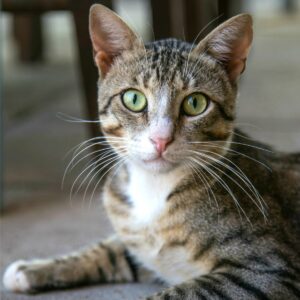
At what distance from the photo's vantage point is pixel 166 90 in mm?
1996

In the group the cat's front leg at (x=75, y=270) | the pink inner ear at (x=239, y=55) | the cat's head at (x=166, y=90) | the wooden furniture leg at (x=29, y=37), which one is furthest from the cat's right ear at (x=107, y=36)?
the wooden furniture leg at (x=29, y=37)

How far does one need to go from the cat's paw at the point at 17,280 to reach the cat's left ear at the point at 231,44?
90 centimetres

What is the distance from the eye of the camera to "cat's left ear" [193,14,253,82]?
6.80ft

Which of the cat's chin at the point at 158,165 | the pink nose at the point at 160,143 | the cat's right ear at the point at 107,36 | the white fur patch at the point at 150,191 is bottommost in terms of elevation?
the white fur patch at the point at 150,191

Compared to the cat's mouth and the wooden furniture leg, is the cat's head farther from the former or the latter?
the wooden furniture leg

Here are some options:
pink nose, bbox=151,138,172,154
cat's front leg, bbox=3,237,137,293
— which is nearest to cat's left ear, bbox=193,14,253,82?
pink nose, bbox=151,138,172,154

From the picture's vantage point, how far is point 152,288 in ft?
7.47

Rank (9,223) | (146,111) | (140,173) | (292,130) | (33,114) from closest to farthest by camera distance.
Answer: (146,111)
(140,173)
(9,223)
(292,130)
(33,114)

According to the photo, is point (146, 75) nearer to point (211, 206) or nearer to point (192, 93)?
point (192, 93)

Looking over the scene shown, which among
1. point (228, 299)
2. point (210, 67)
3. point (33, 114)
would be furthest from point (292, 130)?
point (228, 299)

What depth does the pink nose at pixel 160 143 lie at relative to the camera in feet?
6.30

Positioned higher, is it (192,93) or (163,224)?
(192,93)

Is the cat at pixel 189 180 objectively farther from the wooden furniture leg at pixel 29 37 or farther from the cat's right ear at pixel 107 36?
the wooden furniture leg at pixel 29 37

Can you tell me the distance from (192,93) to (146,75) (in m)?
0.15
